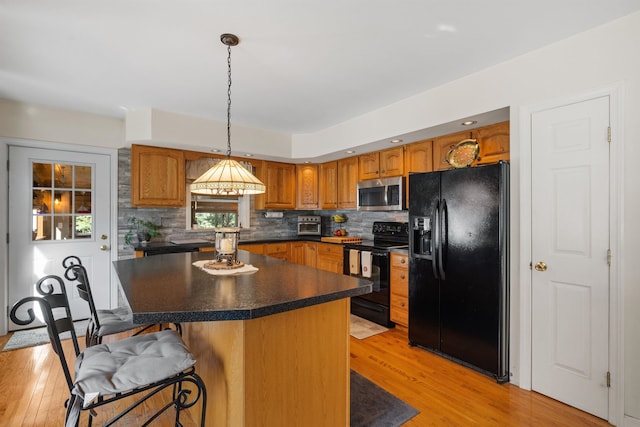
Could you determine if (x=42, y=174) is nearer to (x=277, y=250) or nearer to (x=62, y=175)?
(x=62, y=175)

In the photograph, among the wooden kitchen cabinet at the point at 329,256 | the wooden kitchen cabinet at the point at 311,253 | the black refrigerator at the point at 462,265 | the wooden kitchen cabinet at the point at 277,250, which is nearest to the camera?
the black refrigerator at the point at 462,265

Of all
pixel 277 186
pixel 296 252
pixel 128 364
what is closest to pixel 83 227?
pixel 277 186

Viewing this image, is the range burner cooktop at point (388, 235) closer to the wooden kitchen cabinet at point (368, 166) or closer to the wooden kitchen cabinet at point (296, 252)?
the wooden kitchen cabinet at point (368, 166)

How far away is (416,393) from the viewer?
2.29 metres

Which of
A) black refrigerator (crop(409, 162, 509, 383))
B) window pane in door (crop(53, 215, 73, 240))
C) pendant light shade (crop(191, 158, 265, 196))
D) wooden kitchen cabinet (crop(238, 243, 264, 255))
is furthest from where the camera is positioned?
wooden kitchen cabinet (crop(238, 243, 264, 255))

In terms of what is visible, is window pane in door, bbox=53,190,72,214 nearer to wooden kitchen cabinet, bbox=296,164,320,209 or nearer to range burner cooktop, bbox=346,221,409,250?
wooden kitchen cabinet, bbox=296,164,320,209

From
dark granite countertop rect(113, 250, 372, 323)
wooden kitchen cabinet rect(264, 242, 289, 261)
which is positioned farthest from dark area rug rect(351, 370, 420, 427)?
wooden kitchen cabinet rect(264, 242, 289, 261)

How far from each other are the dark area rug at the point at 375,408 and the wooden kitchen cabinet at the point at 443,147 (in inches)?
83.8

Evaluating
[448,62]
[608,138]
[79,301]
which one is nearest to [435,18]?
[448,62]

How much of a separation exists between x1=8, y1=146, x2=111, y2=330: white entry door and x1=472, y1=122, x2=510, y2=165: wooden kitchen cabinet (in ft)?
13.8

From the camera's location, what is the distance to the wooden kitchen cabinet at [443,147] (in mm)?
3187

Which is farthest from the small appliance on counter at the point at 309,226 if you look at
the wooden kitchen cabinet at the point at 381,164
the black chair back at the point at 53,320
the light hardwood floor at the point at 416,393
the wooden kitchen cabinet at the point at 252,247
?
the black chair back at the point at 53,320

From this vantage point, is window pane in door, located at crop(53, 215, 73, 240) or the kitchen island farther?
window pane in door, located at crop(53, 215, 73, 240)

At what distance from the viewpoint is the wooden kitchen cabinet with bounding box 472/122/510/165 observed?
2.79m
